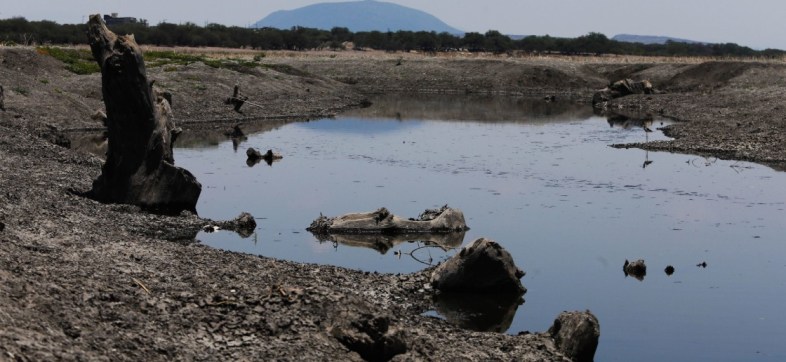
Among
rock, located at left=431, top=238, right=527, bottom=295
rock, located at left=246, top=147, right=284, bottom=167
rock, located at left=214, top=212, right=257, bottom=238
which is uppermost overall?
rock, located at left=431, top=238, right=527, bottom=295

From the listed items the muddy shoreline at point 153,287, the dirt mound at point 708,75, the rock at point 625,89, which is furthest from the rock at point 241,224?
the dirt mound at point 708,75

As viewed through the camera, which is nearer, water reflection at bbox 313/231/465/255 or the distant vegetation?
water reflection at bbox 313/231/465/255

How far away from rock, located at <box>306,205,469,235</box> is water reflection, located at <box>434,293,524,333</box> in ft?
21.2

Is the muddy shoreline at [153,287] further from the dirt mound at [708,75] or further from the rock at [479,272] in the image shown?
the dirt mound at [708,75]

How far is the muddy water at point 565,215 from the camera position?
21484 mm

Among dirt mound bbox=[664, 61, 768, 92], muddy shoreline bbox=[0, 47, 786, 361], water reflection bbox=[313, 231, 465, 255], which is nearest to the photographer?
muddy shoreline bbox=[0, 47, 786, 361]

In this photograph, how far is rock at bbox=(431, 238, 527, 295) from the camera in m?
22.6

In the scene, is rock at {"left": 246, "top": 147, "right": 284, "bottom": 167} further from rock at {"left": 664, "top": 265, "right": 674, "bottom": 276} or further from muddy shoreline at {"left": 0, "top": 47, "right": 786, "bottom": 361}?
rock at {"left": 664, "top": 265, "right": 674, "bottom": 276}

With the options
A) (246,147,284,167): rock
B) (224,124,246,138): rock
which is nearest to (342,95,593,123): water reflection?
(224,124,246,138): rock

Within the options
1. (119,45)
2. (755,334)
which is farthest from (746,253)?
(119,45)

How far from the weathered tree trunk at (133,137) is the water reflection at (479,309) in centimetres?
1164

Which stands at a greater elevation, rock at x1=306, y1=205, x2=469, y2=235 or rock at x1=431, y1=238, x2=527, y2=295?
rock at x1=431, y1=238, x2=527, y2=295

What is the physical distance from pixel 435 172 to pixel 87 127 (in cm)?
1936

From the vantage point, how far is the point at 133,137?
29812 millimetres
